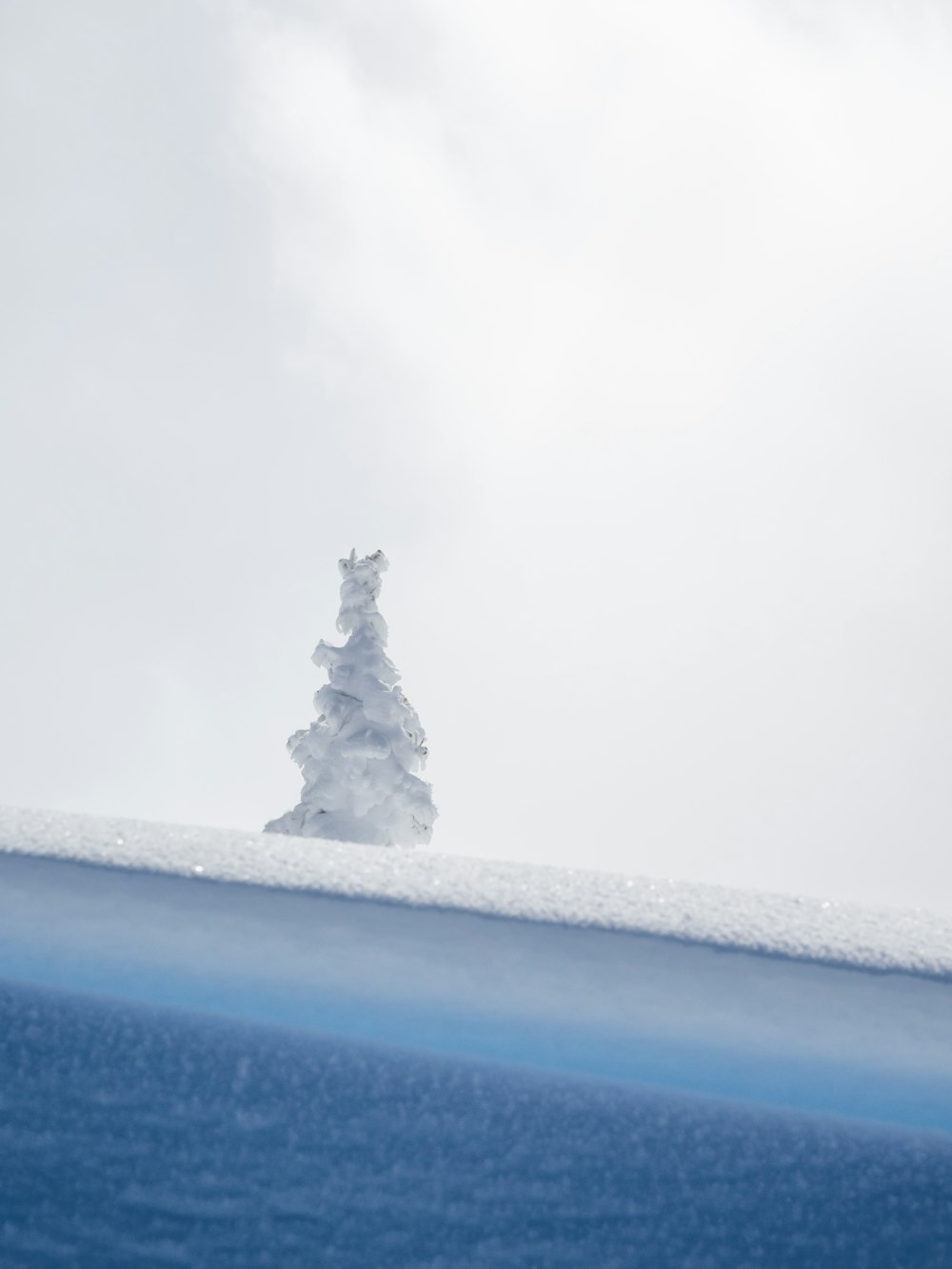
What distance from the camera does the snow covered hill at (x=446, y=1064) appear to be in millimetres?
3713

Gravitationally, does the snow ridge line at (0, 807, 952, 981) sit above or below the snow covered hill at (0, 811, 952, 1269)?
above

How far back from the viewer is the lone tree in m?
10.1

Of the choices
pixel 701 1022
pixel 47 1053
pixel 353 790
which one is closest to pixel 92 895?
pixel 47 1053

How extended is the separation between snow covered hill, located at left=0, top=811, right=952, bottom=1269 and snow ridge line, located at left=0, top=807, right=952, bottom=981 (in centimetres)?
1

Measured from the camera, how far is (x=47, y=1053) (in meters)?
4.34

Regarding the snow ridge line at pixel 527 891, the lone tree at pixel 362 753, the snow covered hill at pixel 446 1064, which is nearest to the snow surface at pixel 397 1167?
the snow covered hill at pixel 446 1064

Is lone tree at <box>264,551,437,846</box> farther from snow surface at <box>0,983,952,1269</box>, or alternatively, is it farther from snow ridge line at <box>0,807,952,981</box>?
snow surface at <box>0,983,952,1269</box>

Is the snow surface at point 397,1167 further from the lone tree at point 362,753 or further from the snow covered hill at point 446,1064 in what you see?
the lone tree at point 362,753

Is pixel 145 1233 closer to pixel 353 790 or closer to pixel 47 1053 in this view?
pixel 47 1053

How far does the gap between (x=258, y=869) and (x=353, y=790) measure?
18.3ft

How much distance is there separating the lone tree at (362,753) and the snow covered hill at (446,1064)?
205 inches

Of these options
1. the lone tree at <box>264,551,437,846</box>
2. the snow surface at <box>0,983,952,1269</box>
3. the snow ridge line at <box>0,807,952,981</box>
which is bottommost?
the snow surface at <box>0,983,952,1269</box>

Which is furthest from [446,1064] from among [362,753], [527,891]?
[362,753]

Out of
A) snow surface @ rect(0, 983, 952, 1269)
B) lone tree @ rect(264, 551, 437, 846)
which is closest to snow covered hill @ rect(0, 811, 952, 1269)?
snow surface @ rect(0, 983, 952, 1269)
